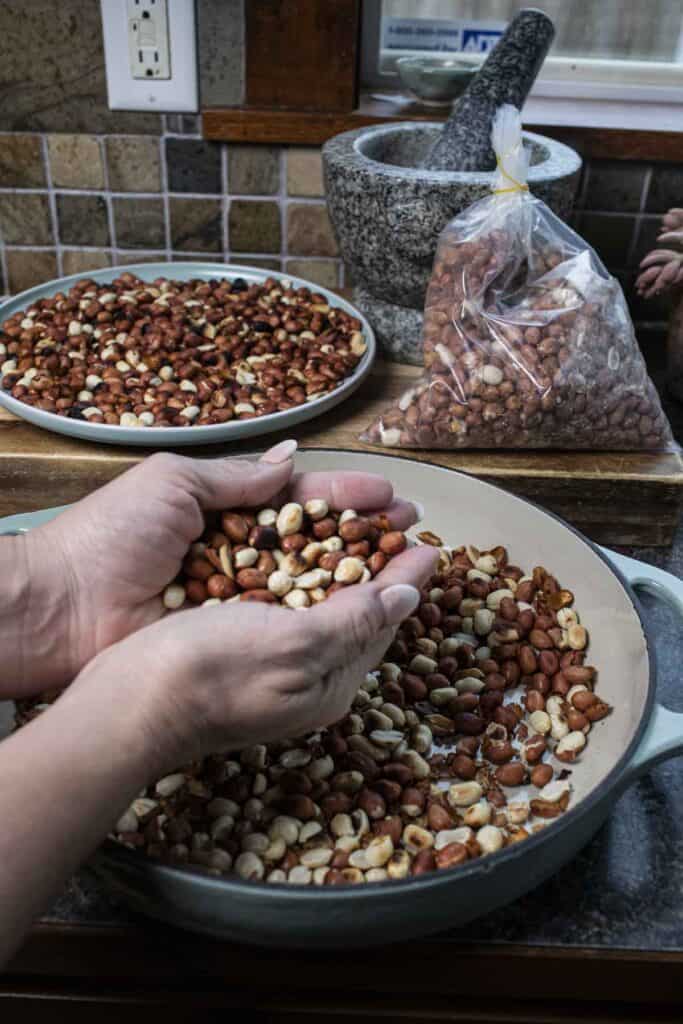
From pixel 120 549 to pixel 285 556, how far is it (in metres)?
0.12

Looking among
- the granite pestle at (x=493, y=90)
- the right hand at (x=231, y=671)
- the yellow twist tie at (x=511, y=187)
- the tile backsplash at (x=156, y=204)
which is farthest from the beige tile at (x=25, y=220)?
the right hand at (x=231, y=671)

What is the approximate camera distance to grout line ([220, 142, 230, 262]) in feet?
4.48

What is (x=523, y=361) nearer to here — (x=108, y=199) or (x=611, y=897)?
(x=611, y=897)

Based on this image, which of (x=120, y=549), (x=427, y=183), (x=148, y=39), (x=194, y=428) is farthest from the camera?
(x=148, y=39)

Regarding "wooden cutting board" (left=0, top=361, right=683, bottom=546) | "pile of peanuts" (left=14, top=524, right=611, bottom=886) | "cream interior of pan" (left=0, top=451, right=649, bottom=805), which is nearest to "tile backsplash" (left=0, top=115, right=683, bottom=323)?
"wooden cutting board" (left=0, top=361, right=683, bottom=546)

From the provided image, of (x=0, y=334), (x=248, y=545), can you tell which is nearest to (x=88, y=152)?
(x=0, y=334)

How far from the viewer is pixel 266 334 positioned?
3.76 feet

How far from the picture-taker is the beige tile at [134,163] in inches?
53.6

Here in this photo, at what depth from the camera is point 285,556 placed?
27.8 inches

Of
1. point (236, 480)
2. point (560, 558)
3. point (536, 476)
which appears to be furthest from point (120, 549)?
point (536, 476)

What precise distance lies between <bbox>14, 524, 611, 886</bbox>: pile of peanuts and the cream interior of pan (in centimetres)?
1

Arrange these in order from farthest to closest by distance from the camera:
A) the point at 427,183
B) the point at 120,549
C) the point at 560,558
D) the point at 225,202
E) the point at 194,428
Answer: the point at 225,202, the point at 427,183, the point at 194,428, the point at 560,558, the point at 120,549

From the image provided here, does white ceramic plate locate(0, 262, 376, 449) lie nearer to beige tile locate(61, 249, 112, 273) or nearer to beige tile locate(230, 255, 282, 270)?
beige tile locate(230, 255, 282, 270)

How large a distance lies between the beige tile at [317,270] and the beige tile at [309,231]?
1 centimetres
